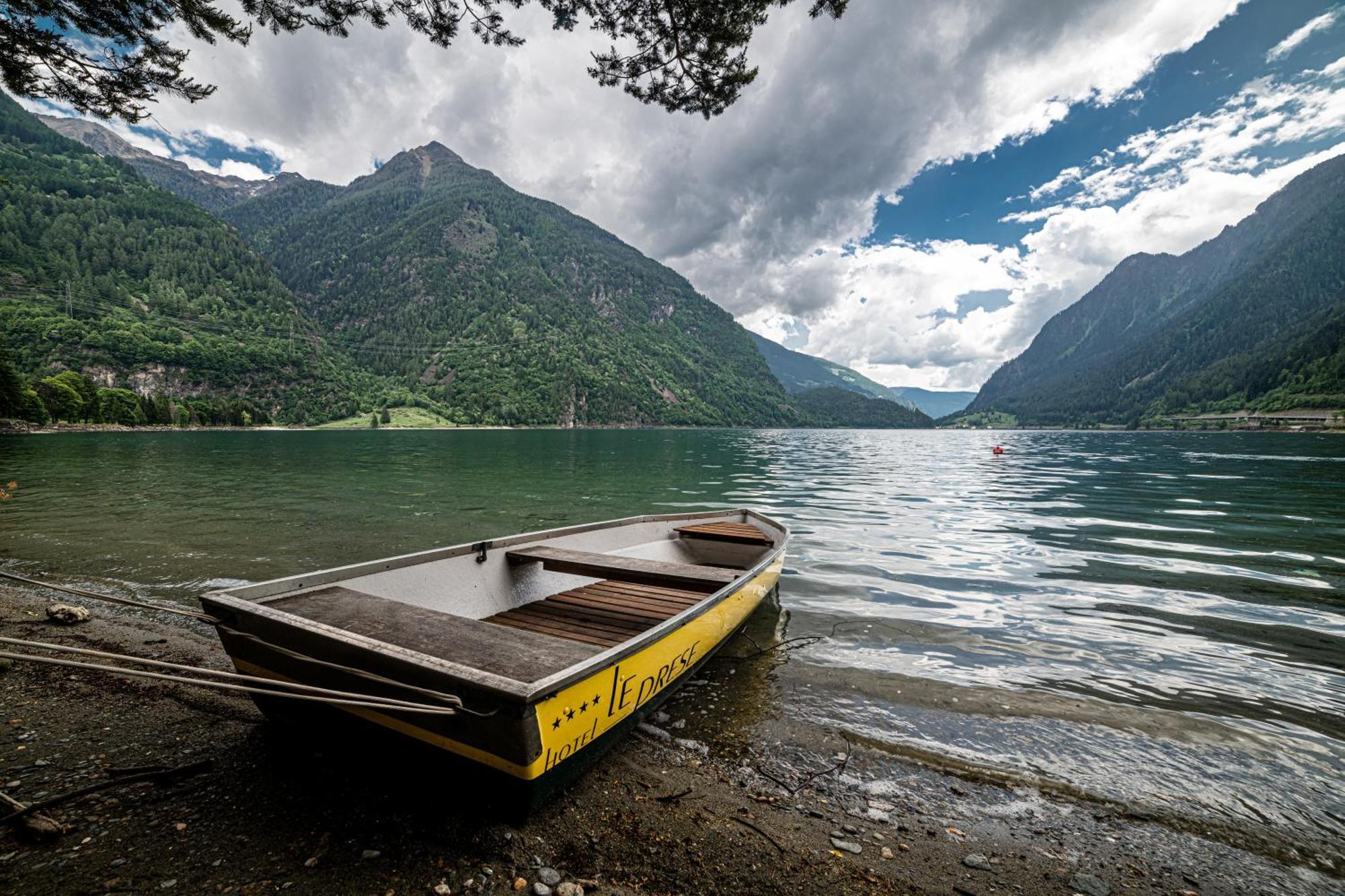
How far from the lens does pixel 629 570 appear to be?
24.8 feet

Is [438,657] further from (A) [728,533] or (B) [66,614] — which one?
(B) [66,614]

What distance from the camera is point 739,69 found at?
27.8ft

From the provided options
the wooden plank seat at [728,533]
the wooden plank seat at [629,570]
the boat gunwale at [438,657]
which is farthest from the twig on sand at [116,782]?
the wooden plank seat at [728,533]

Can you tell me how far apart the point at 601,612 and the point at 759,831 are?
3.69m

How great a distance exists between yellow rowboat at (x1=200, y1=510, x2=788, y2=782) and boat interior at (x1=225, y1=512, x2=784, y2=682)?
0.07 feet

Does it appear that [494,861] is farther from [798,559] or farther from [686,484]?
[686,484]

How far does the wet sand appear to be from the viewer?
3.83 m

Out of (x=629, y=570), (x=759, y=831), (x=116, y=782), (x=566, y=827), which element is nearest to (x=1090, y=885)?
(x=759, y=831)

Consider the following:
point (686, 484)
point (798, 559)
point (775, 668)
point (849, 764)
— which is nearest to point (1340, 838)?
point (849, 764)

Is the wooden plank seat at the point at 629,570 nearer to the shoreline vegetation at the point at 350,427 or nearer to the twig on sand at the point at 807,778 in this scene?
the twig on sand at the point at 807,778

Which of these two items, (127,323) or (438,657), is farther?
(127,323)

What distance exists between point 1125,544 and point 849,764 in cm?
1535

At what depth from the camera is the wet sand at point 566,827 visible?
3830mm

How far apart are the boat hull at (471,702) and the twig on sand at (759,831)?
116 centimetres
